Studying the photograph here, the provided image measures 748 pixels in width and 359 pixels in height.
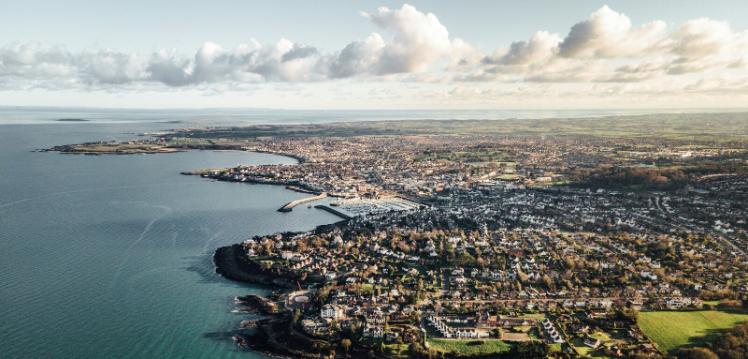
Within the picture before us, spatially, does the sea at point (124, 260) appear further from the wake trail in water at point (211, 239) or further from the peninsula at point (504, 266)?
the peninsula at point (504, 266)

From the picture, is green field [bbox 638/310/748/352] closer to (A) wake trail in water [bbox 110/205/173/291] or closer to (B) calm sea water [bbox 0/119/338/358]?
(B) calm sea water [bbox 0/119/338/358]

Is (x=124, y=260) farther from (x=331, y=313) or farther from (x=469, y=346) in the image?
(x=469, y=346)

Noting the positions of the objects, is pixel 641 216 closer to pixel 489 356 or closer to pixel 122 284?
pixel 489 356

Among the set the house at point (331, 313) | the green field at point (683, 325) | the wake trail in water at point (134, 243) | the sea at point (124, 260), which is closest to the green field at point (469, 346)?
the house at point (331, 313)

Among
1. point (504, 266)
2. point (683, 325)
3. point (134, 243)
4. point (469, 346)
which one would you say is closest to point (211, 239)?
point (134, 243)

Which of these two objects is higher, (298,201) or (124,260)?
(298,201)

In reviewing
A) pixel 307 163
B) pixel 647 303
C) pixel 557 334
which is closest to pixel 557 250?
pixel 647 303
